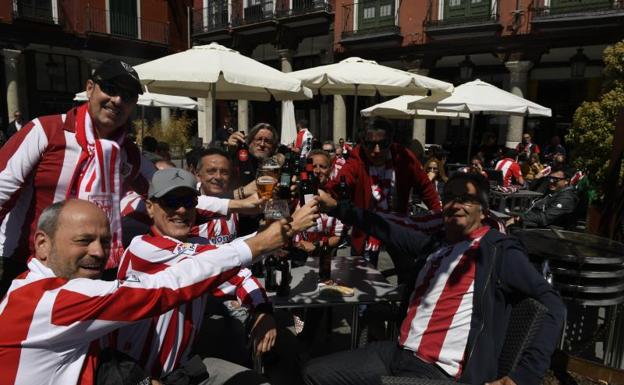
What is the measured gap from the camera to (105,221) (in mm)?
1604

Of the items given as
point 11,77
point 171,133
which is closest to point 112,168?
point 171,133

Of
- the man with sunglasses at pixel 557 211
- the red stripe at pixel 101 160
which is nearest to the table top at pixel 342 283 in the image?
the red stripe at pixel 101 160

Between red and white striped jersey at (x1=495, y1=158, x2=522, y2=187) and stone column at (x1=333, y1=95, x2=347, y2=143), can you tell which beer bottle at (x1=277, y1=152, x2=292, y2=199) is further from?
stone column at (x1=333, y1=95, x2=347, y2=143)

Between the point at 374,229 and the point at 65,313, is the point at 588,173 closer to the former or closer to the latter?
the point at 374,229

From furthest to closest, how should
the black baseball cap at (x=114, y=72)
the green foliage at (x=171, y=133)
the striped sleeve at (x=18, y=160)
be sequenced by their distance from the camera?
the green foliage at (x=171, y=133)
the black baseball cap at (x=114, y=72)
the striped sleeve at (x=18, y=160)

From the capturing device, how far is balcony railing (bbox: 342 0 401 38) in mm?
16047

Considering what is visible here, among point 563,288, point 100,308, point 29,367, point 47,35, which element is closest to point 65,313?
point 100,308

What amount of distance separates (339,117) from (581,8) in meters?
8.52

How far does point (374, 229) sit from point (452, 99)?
19.5 feet

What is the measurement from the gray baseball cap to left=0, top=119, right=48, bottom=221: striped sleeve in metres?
0.62

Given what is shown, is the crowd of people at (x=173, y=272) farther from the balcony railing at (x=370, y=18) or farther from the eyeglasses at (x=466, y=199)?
the balcony railing at (x=370, y=18)

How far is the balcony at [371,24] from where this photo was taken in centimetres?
1598

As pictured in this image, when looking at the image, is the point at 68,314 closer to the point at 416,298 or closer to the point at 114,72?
the point at 114,72

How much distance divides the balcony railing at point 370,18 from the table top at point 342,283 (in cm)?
1410
